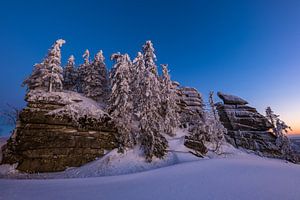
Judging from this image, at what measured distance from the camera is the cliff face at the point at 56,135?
59.2ft

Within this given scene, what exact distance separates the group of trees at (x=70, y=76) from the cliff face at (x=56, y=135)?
6060mm

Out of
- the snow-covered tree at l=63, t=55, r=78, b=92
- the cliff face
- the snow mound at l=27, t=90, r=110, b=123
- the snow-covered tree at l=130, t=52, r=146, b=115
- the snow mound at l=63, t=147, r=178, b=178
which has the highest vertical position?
the snow-covered tree at l=63, t=55, r=78, b=92

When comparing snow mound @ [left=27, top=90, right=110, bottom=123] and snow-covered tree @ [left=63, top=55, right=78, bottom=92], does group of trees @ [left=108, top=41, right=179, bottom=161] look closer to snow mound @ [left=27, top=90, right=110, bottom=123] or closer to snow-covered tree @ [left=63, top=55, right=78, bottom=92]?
snow mound @ [left=27, top=90, right=110, bottom=123]

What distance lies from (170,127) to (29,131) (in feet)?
64.4

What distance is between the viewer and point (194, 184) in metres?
8.47

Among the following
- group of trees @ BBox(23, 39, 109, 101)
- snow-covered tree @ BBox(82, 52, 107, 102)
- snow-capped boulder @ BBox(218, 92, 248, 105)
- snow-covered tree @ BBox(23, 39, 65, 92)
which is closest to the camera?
snow-covered tree @ BBox(23, 39, 65, 92)

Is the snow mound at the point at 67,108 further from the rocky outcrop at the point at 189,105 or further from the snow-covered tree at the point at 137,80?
the rocky outcrop at the point at 189,105

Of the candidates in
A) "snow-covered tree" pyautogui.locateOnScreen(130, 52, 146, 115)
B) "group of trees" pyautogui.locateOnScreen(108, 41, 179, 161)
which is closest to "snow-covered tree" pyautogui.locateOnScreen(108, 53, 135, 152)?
"group of trees" pyautogui.locateOnScreen(108, 41, 179, 161)

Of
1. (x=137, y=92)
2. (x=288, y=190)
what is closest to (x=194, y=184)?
(x=288, y=190)

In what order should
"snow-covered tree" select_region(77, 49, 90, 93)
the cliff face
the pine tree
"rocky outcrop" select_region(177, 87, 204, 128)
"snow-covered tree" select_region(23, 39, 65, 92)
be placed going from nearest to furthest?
the cliff face → the pine tree → "snow-covered tree" select_region(23, 39, 65, 92) → "rocky outcrop" select_region(177, 87, 204, 128) → "snow-covered tree" select_region(77, 49, 90, 93)

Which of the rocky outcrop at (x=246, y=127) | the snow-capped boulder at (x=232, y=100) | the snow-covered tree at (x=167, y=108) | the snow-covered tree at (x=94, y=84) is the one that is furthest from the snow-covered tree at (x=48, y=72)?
the snow-capped boulder at (x=232, y=100)

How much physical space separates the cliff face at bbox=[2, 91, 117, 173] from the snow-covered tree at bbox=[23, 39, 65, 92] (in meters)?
4.84

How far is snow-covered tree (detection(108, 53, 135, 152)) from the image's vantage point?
825 inches

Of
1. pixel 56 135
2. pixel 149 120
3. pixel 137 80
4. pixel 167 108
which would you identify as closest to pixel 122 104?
pixel 137 80
